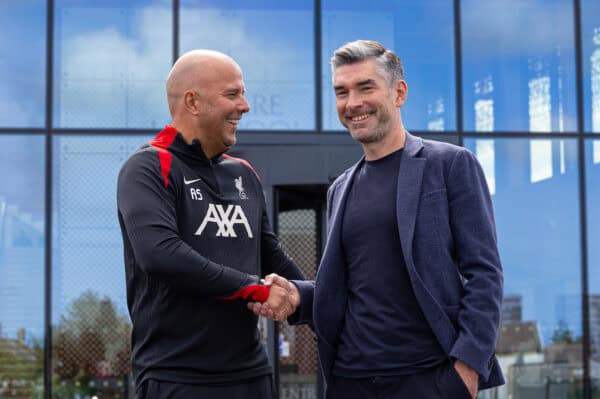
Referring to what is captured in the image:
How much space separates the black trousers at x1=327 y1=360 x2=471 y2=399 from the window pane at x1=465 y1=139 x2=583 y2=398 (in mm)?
6407

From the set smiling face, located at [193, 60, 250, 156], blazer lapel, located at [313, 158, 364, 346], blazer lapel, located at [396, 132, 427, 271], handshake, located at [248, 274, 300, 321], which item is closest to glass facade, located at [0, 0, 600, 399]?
handshake, located at [248, 274, 300, 321]

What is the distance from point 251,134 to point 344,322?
5.88 metres

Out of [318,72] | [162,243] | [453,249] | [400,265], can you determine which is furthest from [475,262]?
[318,72]

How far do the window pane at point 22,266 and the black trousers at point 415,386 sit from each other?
20.9ft

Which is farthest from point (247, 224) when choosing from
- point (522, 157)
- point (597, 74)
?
point (597, 74)

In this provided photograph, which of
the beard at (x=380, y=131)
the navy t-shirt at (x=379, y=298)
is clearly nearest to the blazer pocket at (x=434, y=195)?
the navy t-shirt at (x=379, y=298)

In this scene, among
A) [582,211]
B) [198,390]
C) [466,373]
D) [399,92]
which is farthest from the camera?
[582,211]

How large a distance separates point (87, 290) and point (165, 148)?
5.92 m

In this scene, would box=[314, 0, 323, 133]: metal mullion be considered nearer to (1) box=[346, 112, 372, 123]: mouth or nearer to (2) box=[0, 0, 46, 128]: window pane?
(2) box=[0, 0, 46, 128]: window pane

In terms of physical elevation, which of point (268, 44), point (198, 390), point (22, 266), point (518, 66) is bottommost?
point (198, 390)

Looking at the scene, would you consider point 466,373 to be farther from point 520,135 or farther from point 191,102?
point 520,135

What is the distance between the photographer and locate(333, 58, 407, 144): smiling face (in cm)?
289

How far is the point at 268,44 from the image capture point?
8938 millimetres

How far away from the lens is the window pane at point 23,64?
8.76 m
